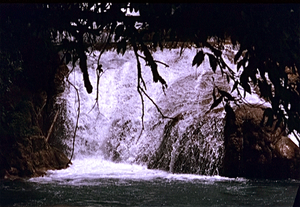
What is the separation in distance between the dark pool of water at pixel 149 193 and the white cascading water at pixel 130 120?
0.43 m

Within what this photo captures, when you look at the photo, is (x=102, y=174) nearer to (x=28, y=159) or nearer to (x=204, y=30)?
(x=28, y=159)

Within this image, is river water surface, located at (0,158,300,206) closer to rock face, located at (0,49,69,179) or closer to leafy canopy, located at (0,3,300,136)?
rock face, located at (0,49,69,179)

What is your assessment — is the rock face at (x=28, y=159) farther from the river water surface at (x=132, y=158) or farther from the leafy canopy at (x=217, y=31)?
the leafy canopy at (x=217, y=31)

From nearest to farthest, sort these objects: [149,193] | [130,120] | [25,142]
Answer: [149,193], [25,142], [130,120]

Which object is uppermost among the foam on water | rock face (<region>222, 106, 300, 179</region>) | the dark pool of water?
rock face (<region>222, 106, 300, 179</region>)

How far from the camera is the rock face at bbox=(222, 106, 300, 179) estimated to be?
21.9ft

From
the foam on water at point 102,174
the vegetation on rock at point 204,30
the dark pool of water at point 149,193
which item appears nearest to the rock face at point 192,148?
the foam on water at point 102,174

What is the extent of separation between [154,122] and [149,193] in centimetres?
242

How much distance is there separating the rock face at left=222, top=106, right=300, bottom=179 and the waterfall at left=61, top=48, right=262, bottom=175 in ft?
0.65

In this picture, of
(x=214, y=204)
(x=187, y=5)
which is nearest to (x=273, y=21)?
(x=187, y=5)

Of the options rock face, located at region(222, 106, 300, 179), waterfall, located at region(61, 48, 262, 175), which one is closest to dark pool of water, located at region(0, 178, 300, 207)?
rock face, located at region(222, 106, 300, 179)

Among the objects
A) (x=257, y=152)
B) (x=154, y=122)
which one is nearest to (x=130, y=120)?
(x=154, y=122)

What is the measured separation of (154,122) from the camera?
26.3 ft

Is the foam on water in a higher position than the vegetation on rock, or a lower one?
lower
